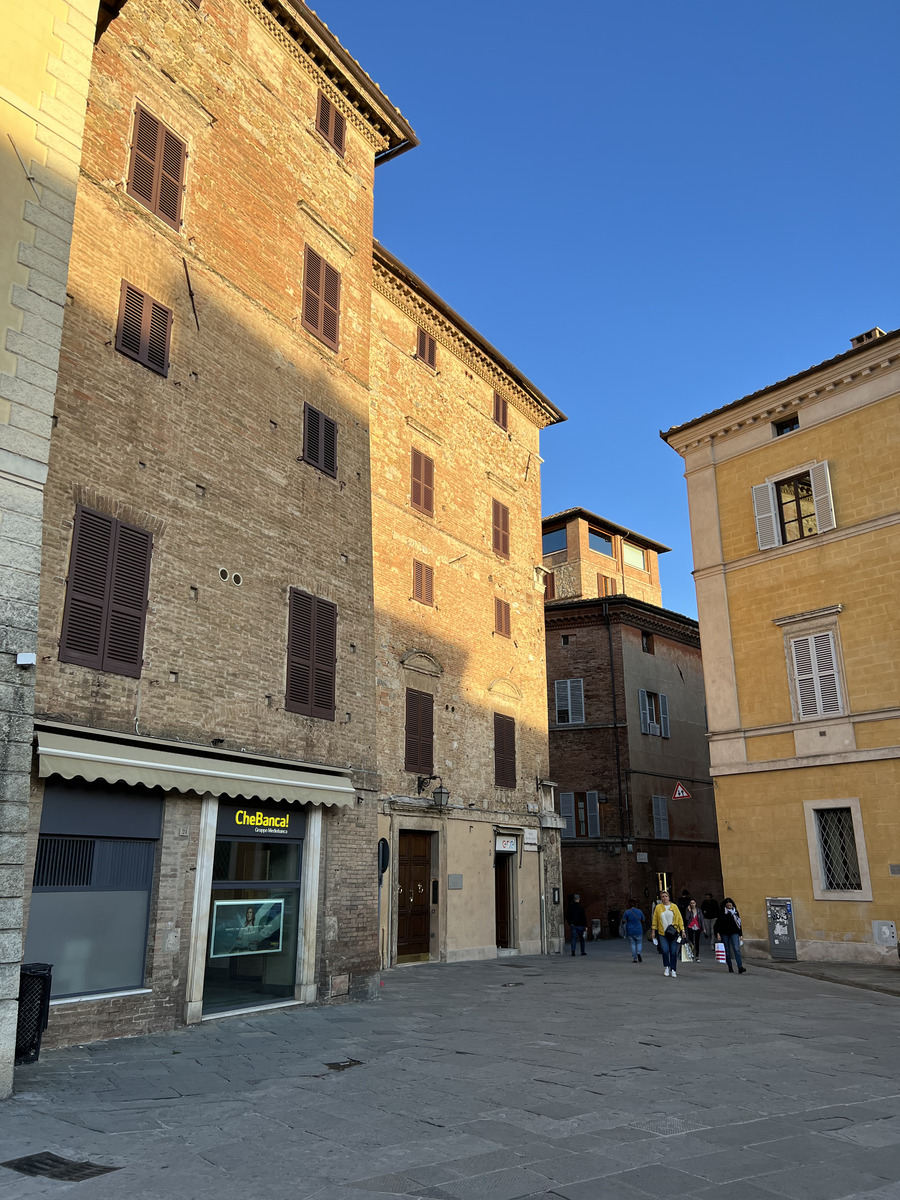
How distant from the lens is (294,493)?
1418 centimetres

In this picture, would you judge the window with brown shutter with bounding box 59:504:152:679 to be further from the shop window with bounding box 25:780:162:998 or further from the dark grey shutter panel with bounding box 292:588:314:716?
the dark grey shutter panel with bounding box 292:588:314:716

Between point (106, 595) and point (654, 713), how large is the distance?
26.3 m

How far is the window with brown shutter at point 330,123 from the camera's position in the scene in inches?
658

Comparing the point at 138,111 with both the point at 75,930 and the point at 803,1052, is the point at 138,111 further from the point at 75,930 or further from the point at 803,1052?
the point at 803,1052

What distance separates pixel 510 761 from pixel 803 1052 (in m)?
13.2

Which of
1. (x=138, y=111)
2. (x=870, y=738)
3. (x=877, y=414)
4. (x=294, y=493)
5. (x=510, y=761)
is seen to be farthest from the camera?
(x=510, y=761)

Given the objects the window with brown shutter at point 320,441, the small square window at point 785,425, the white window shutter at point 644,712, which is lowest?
the white window shutter at point 644,712

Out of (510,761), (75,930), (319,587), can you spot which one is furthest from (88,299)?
(510,761)

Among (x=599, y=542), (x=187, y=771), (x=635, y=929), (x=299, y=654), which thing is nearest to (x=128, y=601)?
(x=187, y=771)

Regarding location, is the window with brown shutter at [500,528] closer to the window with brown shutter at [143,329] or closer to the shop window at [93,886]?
the window with brown shutter at [143,329]

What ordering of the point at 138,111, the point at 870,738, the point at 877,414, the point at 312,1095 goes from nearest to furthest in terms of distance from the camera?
the point at 312,1095
the point at 138,111
the point at 870,738
the point at 877,414

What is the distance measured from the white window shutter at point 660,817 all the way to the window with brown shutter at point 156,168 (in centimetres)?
2612

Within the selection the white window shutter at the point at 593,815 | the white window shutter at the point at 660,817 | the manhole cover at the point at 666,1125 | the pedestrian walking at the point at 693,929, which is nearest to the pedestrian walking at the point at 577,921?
the pedestrian walking at the point at 693,929

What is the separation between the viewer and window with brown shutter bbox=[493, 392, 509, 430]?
24766 millimetres
